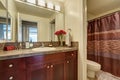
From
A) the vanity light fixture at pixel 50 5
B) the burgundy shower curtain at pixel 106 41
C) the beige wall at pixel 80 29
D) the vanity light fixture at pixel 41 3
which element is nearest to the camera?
the beige wall at pixel 80 29

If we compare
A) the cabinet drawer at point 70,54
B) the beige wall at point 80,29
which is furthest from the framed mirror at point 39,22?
the cabinet drawer at point 70,54

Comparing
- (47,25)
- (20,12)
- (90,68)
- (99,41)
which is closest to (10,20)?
(20,12)

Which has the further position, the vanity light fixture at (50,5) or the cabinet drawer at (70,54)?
the vanity light fixture at (50,5)

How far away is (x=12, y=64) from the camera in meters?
1.10

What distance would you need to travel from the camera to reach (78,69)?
200 cm

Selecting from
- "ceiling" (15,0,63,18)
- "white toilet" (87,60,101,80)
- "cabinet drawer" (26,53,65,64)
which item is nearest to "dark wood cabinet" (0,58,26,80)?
"cabinet drawer" (26,53,65,64)

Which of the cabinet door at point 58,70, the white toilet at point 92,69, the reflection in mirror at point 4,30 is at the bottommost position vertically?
the white toilet at point 92,69

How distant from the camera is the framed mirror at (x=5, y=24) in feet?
4.74

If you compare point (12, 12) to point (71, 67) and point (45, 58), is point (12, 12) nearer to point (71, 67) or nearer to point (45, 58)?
point (45, 58)

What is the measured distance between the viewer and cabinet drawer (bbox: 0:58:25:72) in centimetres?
103

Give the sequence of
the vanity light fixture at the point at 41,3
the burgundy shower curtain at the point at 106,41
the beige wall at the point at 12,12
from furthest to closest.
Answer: the burgundy shower curtain at the point at 106,41 < the vanity light fixture at the point at 41,3 < the beige wall at the point at 12,12

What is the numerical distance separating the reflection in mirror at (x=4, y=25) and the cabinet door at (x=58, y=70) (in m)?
0.90

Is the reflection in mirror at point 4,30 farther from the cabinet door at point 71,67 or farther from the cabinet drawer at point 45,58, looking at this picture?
the cabinet door at point 71,67

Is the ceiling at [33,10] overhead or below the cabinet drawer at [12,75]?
overhead
